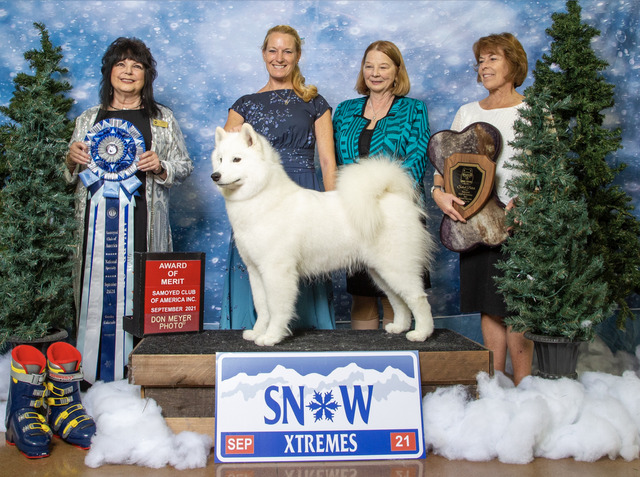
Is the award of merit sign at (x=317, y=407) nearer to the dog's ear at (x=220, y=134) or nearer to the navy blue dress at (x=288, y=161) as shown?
the navy blue dress at (x=288, y=161)

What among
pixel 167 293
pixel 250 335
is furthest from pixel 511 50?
pixel 167 293

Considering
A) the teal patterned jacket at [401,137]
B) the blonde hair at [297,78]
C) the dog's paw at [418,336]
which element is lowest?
the dog's paw at [418,336]

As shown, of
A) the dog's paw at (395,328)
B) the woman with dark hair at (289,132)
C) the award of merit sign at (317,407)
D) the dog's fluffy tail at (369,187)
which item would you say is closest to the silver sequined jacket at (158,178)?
the woman with dark hair at (289,132)

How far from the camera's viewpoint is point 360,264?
267cm

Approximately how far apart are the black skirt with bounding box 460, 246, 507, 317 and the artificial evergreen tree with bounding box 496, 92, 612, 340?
206 millimetres

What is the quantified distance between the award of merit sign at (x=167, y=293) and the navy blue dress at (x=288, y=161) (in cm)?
35

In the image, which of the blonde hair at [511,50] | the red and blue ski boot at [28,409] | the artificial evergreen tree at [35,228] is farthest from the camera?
the blonde hair at [511,50]

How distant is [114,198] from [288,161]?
101 cm

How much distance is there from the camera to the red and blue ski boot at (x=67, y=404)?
7.50ft

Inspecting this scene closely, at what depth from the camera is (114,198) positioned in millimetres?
3023

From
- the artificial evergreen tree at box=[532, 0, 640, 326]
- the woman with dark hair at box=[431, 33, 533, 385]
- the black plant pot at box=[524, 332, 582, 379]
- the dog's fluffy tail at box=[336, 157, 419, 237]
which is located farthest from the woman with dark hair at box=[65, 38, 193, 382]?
the artificial evergreen tree at box=[532, 0, 640, 326]

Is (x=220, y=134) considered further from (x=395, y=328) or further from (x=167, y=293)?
(x=395, y=328)

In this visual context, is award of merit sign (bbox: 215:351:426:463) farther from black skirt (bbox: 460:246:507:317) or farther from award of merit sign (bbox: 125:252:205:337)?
black skirt (bbox: 460:246:507:317)

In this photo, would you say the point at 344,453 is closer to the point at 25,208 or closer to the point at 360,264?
the point at 360,264
